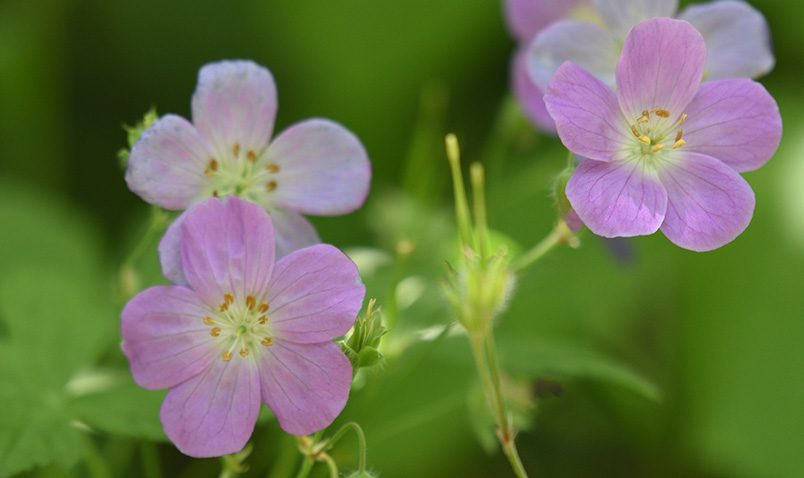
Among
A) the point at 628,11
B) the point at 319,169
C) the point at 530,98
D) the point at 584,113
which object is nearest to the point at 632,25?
the point at 628,11

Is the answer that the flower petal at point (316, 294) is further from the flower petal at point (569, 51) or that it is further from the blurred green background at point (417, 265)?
the flower petal at point (569, 51)

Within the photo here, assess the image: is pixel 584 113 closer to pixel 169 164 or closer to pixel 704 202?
pixel 704 202

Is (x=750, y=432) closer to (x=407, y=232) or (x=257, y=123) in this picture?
(x=407, y=232)

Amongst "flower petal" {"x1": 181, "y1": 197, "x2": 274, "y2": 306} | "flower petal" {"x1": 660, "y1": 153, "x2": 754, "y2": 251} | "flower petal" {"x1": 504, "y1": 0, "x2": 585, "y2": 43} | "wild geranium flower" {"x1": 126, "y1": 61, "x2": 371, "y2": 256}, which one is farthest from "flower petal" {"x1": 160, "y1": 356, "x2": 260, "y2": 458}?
"flower petal" {"x1": 504, "y1": 0, "x2": 585, "y2": 43}

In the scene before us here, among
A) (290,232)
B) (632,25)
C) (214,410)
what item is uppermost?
(632,25)

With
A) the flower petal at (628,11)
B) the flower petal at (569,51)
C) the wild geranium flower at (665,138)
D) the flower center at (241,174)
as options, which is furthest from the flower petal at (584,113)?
the flower center at (241,174)

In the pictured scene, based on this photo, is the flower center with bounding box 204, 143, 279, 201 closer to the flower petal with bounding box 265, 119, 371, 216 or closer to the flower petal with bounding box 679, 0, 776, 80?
the flower petal with bounding box 265, 119, 371, 216
